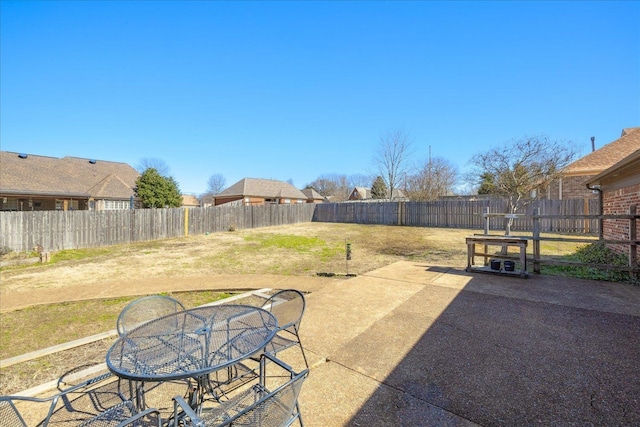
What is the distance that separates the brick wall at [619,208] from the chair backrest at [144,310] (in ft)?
30.0

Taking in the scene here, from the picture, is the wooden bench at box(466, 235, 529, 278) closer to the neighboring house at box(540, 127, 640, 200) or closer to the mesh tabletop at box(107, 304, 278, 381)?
the mesh tabletop at box(107, 304, 278, 381)

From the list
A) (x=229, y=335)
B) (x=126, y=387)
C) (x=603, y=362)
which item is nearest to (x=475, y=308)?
(x=603, y=362)

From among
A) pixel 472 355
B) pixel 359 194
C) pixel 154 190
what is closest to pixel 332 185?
pixel 359 194

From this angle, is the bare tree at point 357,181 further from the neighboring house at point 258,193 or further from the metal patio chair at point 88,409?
the metal patio chair at point 88,409

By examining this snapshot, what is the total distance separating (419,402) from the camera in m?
2.10

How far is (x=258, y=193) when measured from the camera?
32000mm

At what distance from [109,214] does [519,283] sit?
49.9 ft

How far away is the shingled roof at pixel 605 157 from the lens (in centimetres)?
1137

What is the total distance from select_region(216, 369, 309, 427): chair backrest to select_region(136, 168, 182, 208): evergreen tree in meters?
20.6

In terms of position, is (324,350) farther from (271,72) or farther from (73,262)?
(271,72)

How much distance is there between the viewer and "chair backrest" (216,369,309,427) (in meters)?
1.19

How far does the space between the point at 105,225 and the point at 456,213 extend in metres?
19.5

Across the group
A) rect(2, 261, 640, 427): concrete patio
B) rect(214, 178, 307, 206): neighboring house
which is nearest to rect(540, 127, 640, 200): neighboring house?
rect(2, 261, 640, 427): concrete patio

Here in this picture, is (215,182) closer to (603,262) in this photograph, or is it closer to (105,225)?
(105,225)
